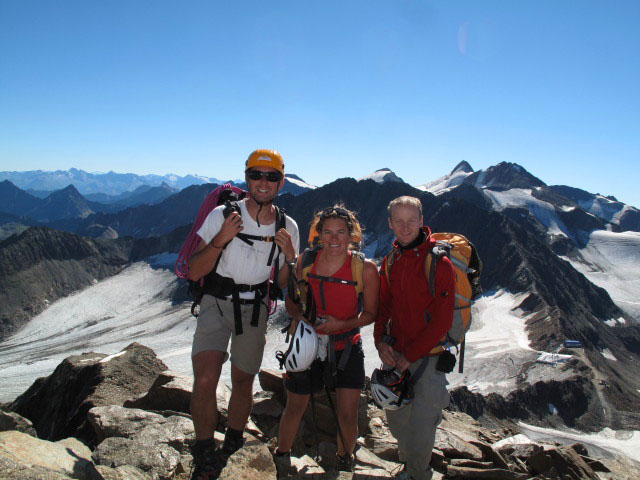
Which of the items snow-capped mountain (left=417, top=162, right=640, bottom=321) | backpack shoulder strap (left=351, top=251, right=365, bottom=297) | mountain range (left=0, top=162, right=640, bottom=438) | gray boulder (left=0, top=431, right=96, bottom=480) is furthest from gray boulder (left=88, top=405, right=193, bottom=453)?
snow-capped mountain (left=417, top=162, right=640, bottom=321)

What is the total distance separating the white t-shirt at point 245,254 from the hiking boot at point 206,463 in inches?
74.4

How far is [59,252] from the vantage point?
137 metres

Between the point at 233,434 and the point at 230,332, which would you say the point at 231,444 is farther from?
the point at 230,332

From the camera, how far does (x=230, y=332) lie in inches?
211

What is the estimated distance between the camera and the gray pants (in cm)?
500

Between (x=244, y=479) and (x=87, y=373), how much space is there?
6925 millimetres

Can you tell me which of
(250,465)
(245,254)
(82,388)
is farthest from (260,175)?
(82,388)

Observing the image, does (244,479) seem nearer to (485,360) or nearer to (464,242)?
(464,242)

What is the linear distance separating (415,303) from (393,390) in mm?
1096

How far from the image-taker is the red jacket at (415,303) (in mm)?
4883

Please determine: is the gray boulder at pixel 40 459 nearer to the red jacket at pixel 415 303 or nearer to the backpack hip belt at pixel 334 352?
the backpack hip belt at pixel 334 352

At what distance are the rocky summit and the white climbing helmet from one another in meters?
0.97

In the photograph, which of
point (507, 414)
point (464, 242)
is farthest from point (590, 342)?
point (464, 242)

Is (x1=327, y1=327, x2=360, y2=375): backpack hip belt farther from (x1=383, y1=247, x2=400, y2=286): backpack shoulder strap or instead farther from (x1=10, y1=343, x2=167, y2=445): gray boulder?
(x1=10, y1=343, x2=167, y2=445): gray boulder
